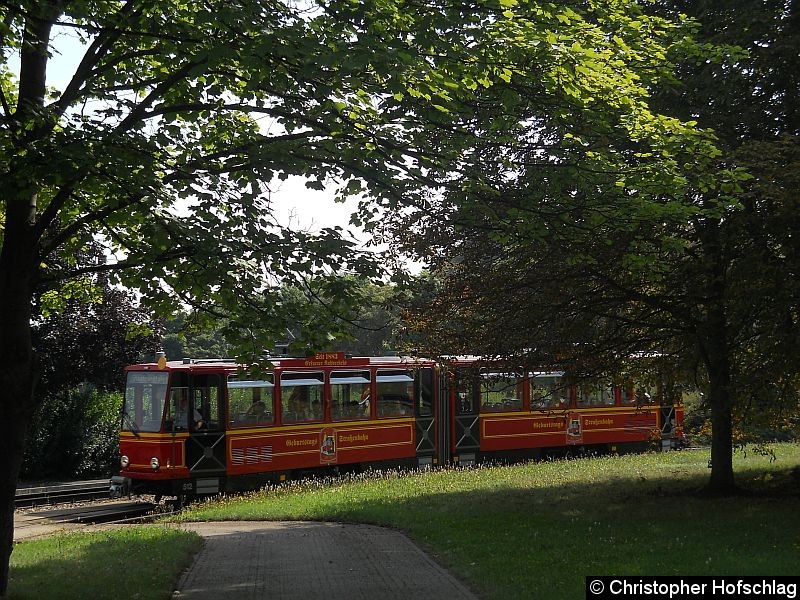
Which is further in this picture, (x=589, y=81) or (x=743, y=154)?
(x=743, y=154)

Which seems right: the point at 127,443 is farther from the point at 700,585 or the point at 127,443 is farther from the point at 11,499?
the point at 700,585

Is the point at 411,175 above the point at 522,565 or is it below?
above

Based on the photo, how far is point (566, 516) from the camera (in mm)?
13359

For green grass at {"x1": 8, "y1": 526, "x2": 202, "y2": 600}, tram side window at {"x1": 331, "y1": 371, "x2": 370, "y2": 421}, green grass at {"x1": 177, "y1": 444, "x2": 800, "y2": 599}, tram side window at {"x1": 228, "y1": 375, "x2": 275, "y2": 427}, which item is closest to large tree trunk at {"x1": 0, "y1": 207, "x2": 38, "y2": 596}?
green grass at {"x1": 8, "y1": 526, "x2": 202, "y2": 600}

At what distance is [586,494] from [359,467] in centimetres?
772

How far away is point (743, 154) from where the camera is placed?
12250 millimetres

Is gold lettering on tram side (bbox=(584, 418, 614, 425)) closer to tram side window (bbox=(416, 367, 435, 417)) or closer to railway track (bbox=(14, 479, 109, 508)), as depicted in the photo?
tram side window (bbox=(416, 367, 435, 417))

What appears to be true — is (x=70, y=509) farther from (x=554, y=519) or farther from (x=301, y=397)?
(x=554, y=519)

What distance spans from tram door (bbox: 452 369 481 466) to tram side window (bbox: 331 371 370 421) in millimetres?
2761

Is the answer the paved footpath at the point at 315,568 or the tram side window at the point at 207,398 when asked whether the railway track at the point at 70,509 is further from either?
the paved footpath at the point at 315,568

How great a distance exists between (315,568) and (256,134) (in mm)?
5561

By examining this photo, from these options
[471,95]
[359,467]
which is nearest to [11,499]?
[471,95]

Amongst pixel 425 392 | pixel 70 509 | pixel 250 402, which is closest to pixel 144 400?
pixel 250 402

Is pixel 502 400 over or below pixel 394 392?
below
